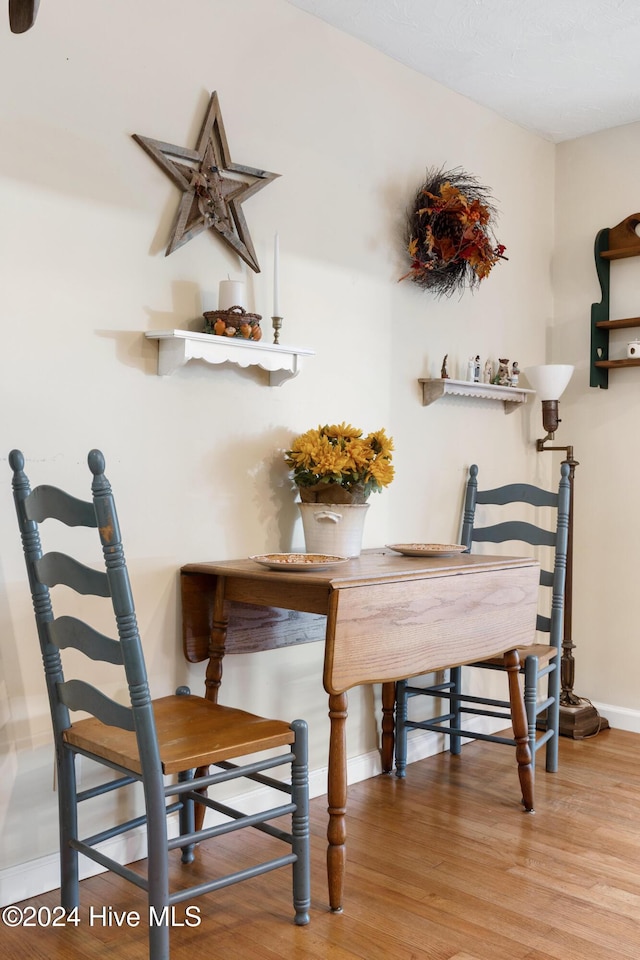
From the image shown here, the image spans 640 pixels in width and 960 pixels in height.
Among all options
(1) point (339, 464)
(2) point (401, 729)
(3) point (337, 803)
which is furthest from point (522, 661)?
(3) point (337, 803)

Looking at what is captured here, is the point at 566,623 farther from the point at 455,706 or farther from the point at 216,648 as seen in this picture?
the point at 216,648

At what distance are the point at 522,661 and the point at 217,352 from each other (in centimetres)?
142

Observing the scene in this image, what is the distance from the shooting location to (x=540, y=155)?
12.2ft

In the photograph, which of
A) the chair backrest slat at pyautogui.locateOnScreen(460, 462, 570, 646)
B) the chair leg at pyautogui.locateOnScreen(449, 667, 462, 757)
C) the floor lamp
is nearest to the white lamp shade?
the floor lamp

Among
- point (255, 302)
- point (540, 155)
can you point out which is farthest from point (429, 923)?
point (540, 155)

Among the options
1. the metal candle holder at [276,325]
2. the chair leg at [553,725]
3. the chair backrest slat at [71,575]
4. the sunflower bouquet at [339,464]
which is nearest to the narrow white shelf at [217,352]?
the metal candle holder at [276,325]

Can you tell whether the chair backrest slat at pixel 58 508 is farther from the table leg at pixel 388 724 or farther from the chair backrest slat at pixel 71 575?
the table leg at pixel 388 724

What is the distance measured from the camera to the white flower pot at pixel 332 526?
2510 mm

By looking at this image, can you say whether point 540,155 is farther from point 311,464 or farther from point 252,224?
point 311,464

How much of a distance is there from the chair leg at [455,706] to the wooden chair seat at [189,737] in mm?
1160

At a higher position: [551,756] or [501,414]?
[501,414]

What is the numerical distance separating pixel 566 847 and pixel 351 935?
775 mm

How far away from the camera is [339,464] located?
2498mm

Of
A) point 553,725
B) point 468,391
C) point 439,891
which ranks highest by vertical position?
point 468,391
